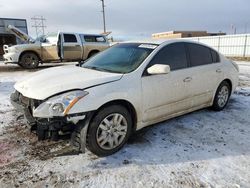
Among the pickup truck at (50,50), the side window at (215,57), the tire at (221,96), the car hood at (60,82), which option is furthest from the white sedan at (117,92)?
the pickup truck at (50,50)

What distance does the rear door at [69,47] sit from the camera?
38.9 feet

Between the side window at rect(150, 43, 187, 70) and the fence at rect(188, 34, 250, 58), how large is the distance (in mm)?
18972

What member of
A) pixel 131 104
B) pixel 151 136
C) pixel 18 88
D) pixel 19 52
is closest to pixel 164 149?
pixel 151 136

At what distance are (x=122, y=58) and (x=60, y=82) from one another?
123cm

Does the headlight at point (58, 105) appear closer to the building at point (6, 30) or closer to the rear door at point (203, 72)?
the rear door at point (203, 72)

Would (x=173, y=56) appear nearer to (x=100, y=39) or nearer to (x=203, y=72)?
(x=203, y=72)

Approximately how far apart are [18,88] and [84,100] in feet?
4.02

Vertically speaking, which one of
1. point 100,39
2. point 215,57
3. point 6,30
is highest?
point 6,30

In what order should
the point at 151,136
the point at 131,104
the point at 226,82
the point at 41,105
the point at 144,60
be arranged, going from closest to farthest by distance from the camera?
1. the point at 41,105
2. the point at 131,104
3. the point at 144,60
4. the point at 151,136
5. the point at 226,82

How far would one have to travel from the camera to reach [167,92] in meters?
3.69

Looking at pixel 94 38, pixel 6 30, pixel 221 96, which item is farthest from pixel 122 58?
pixel 6 30

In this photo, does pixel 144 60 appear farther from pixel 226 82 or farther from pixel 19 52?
pixel 19 52

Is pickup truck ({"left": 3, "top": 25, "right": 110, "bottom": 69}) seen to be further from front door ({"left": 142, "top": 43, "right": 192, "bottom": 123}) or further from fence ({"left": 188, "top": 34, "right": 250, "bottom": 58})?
fence ({"left": 188, "top": 34, "right": 250, "bottom": 58})

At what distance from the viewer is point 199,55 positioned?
4430 millimetres
